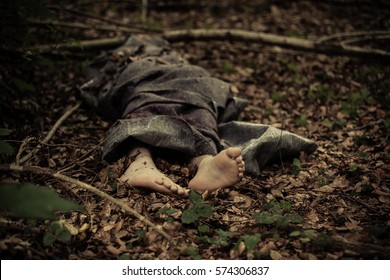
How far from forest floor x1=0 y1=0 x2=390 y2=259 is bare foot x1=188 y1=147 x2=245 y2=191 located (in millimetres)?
108

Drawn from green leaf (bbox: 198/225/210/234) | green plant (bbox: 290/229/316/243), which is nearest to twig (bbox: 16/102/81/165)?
green leaf (bbox: 198/225/210/234)

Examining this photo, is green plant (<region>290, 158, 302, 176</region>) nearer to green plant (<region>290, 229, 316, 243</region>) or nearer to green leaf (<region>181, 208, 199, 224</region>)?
green plant (<region>290, 229, 316, 243</region>)

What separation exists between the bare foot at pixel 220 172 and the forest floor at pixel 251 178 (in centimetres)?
11

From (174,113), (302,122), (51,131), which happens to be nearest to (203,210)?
(174,113)

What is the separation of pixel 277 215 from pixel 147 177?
2.62 ft

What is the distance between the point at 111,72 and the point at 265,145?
69.6 inches

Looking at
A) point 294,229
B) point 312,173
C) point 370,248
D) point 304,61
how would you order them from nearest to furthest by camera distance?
point 370,248
point 294,229
point 312,173
point 304,61

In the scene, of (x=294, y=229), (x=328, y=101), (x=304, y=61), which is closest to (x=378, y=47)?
(x=304, y=61)

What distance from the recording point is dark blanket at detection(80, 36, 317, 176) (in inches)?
103

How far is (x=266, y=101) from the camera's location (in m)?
4.16

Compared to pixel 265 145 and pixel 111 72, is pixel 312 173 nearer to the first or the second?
pixel 265 145

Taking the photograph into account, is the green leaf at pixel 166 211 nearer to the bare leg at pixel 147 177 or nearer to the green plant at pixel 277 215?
the bare leg at pixel 147 177

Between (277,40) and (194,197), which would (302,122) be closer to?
(277,40)

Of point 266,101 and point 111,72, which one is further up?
point 111,72
